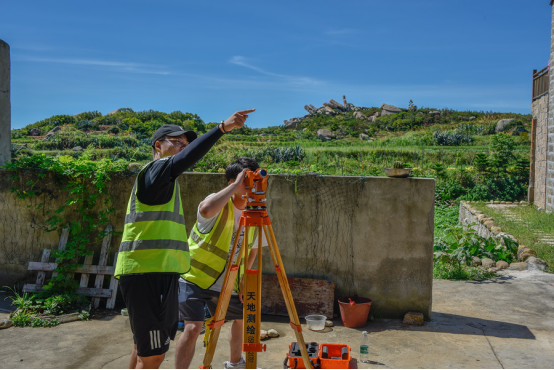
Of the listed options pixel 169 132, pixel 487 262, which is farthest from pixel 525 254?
pixel 169 132

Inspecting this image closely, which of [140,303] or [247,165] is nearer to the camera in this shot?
[140,303]

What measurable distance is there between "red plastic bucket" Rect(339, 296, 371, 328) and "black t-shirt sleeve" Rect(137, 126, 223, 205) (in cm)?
280

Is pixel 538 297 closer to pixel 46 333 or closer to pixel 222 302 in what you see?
pixel 222 302

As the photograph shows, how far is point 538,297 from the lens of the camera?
19.5 ft

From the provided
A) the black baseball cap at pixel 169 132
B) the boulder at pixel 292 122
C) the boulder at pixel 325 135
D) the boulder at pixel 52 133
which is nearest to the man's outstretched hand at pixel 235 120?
the black baseball cap at pixel 169 132

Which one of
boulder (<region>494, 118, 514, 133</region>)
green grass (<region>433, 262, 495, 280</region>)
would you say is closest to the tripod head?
green grass (<region>433, 262, 495, 280</region>)

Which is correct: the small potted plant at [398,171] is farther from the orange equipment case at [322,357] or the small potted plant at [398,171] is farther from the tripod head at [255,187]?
the tripod head at [255,187]

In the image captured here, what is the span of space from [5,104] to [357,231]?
4.97 m

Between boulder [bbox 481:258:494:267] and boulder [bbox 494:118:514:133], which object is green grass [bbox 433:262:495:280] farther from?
boulder [bbox 494:118:514:133]

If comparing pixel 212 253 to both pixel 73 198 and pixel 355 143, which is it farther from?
pixel 355 143

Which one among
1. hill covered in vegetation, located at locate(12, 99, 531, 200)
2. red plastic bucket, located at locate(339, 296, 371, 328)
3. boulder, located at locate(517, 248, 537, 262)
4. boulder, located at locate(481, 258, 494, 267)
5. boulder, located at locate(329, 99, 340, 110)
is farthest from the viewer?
boulder, located at locate(329, 99, 340, 110)

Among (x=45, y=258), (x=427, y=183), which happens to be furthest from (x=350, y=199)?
(x=45, y=258)

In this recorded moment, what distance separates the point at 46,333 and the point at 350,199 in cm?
336

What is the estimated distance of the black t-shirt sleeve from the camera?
7.74 ft
